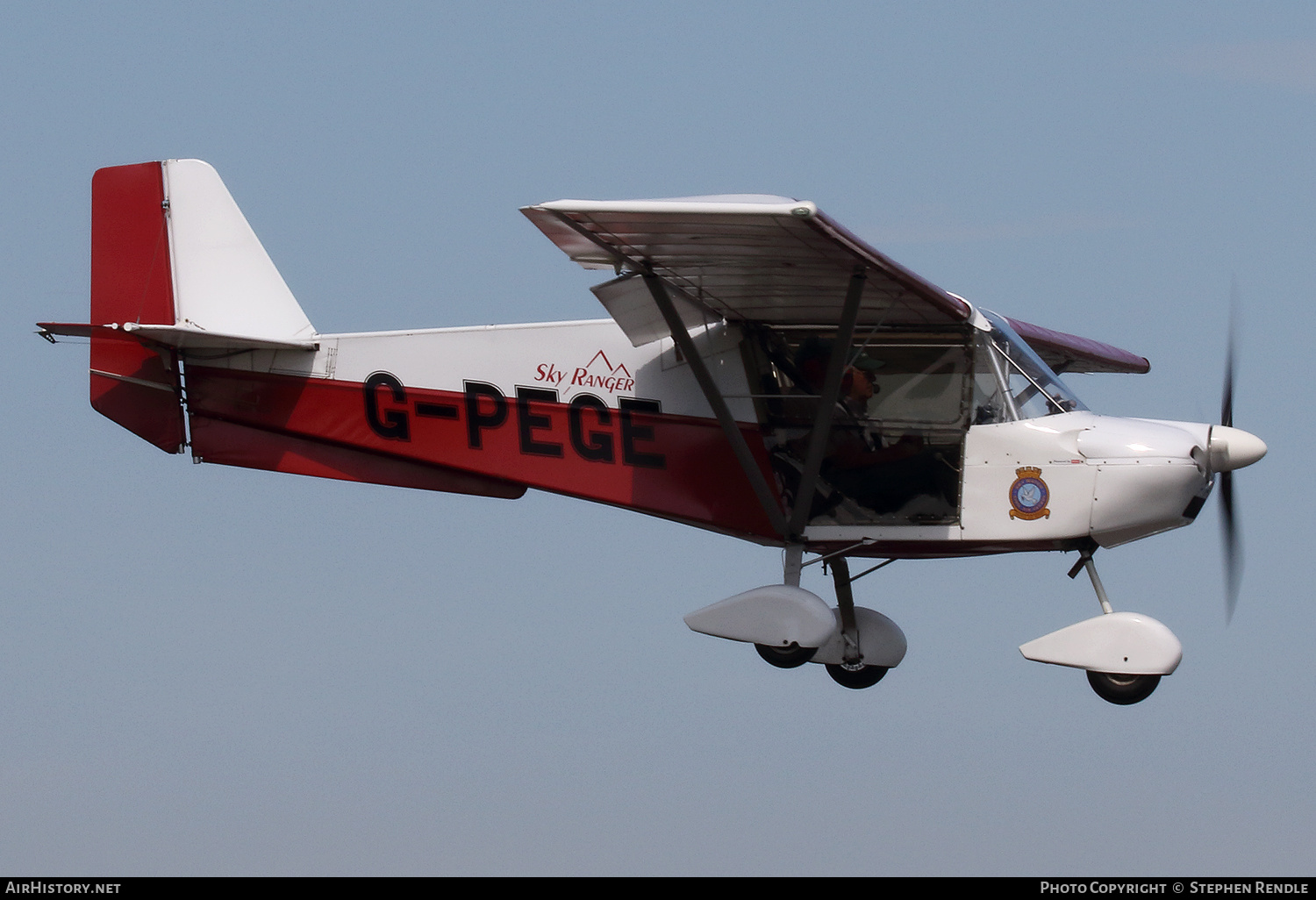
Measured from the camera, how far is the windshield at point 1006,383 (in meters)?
13.4

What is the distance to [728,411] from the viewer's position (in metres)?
13.3

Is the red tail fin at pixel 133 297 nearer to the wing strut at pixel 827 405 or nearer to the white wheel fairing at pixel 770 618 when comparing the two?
the white wheel fairing at pixel 770 618

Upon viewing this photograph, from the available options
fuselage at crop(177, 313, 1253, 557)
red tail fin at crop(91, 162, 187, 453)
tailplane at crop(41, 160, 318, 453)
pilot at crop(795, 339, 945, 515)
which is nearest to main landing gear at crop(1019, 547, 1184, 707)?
fuselage at crop(177, 313, 1253, 557)

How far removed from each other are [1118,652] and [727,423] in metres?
3.14

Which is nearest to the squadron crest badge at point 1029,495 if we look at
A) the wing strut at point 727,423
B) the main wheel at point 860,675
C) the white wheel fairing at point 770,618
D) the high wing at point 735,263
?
the high wing at point 735,263

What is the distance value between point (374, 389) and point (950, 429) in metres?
4.44

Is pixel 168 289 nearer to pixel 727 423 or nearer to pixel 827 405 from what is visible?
pixel 727 423

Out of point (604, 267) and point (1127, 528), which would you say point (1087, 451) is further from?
point (604, 267)

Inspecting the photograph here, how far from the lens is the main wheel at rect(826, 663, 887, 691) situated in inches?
590

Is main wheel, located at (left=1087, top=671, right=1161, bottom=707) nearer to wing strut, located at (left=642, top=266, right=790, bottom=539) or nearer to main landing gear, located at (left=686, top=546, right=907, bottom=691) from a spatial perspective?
main landing gear, located at (left=686, top=546, right=907, bottom=691)

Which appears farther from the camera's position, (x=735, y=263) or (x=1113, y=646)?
(x=1113, y=646)

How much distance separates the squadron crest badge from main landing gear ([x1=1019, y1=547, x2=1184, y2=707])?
842 millimetres

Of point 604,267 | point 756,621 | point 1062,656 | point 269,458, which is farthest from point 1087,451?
point 269,458

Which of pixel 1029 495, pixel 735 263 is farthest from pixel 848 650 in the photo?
pixel 735 263
